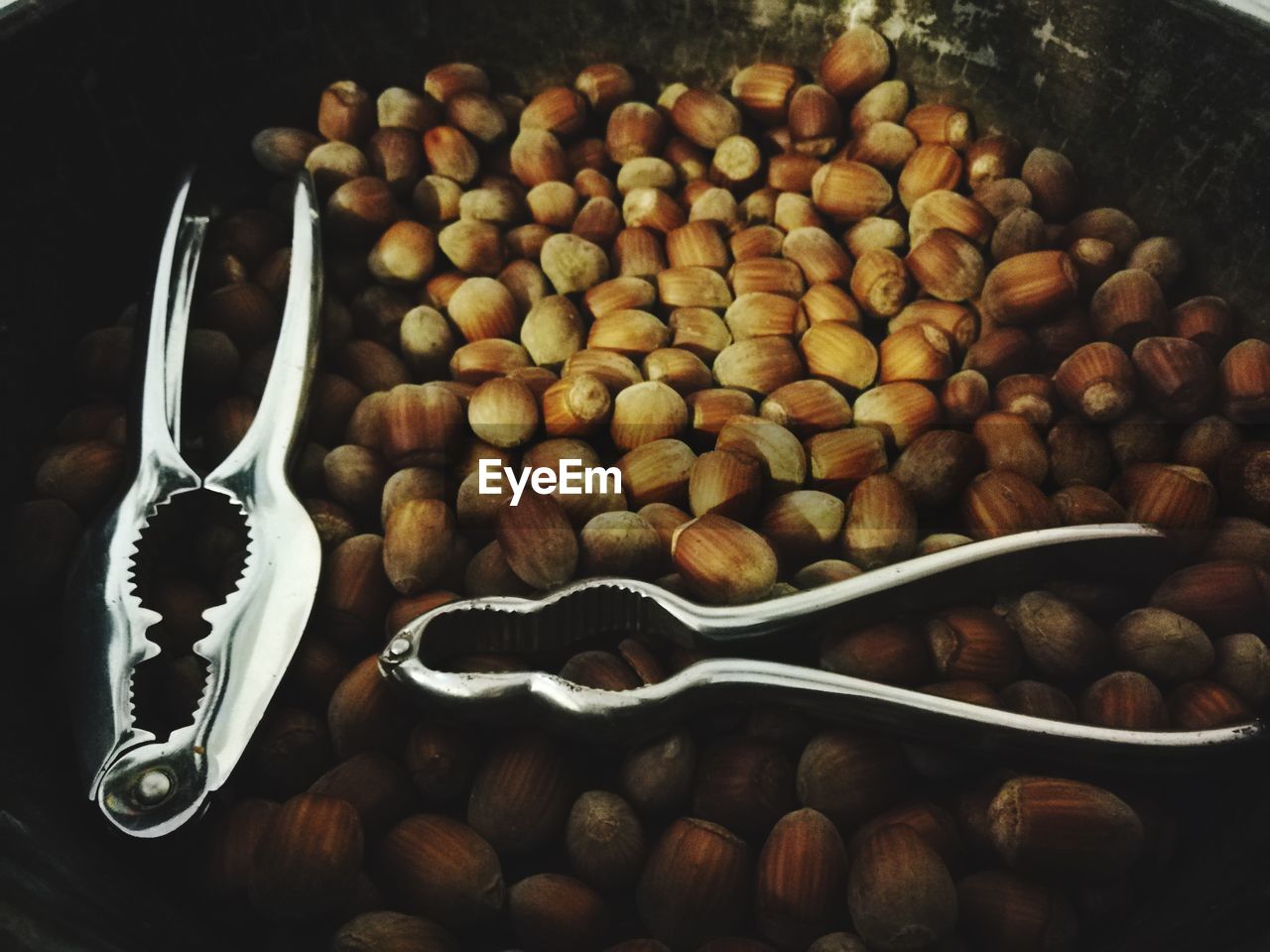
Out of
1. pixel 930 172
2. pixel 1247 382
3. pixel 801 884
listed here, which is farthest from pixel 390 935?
pixel 930 172

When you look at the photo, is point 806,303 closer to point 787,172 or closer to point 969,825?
point 787,172

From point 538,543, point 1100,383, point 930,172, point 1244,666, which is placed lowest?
point 538,543

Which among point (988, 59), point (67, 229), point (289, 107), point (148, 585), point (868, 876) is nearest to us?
point (868, 876)

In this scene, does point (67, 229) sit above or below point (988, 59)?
below

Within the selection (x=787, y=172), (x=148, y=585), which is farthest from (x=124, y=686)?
(x=787, y=172)

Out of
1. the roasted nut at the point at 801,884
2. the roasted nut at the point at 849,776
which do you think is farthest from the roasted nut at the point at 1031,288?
the roasted nut at the point at 801,884

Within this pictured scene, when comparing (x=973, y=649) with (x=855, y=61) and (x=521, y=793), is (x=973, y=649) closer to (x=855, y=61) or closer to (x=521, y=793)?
(x=521, y=793)

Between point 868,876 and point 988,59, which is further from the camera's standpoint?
point 988,59

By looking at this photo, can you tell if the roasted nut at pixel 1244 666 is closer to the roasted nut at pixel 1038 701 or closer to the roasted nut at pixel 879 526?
the roasted nut at pixel 1038 701
